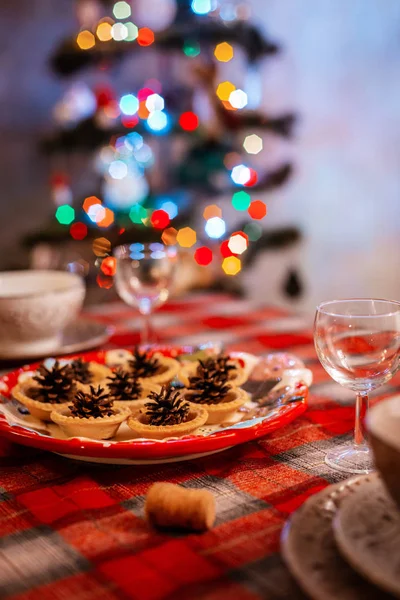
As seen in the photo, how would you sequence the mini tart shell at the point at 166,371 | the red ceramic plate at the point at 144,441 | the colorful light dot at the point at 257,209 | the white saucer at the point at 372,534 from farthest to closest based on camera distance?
the colorful light dot at the point at 257,209
the mini tart shell at the point at 166,371
the red ceramic plate at the point at 144,441
the white saucer at the point at 372,534

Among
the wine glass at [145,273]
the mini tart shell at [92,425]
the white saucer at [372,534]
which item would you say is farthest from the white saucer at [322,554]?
the wine glass at [145,273]

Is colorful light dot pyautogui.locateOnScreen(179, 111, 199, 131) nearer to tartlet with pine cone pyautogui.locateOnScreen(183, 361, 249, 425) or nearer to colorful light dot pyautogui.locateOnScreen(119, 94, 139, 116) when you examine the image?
colorful light dot pyautogui.locateOnScreen(119, 94, 139, 116)

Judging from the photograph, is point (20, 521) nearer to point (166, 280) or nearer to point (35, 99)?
point (166, 280)

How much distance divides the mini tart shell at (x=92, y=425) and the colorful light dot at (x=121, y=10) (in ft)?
9.61

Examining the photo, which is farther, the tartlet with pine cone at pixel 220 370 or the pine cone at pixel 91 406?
the tartlet with pine cone at pixel 220 370

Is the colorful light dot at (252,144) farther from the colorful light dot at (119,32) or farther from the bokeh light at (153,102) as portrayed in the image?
the colorful light dot at (119,32)

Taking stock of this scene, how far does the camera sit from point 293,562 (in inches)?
18.4

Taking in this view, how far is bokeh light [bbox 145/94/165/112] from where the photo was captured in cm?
320

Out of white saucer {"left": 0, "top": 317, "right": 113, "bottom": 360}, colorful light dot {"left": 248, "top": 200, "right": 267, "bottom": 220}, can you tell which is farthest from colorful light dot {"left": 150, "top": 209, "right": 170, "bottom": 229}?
white saucer {"left": 0, "top": 317, "right": 113, "bottom": 360}

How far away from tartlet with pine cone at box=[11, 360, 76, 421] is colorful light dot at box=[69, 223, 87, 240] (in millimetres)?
2376

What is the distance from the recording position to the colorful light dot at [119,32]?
3137mm

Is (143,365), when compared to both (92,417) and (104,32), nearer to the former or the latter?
(92,417)

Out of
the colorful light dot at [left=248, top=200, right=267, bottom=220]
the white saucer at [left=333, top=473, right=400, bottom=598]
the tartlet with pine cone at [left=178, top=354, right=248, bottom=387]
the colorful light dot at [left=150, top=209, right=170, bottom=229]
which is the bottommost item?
the white saucer at [left=333, top=473, right=400, bottom=598]

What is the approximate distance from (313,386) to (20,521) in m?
0.50
